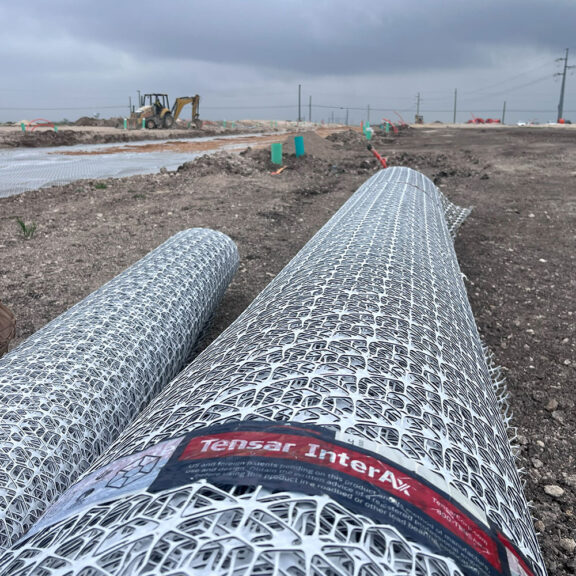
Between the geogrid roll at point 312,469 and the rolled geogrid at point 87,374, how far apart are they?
0.43m

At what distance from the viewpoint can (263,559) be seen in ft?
2.32

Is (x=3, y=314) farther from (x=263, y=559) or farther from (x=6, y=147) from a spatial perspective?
(x=6, y=147)

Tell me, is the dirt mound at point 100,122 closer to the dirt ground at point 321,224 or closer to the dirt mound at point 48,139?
the dirt mound at point 48,139

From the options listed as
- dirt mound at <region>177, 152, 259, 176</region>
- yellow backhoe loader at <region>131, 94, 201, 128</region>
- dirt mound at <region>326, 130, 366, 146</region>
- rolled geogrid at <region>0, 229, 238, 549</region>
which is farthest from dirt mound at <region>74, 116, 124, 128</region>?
rolled geogrid at <region>0, 229, 238, 549</region>

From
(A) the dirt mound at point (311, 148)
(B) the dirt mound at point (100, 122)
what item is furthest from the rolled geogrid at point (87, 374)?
(B) the dirt mound at point (100, 122)

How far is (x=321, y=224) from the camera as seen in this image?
607cm

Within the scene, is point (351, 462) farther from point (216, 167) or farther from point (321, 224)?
point (216, 167)

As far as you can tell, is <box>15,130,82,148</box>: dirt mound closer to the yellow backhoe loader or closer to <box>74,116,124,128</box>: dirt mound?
the yellow backhoe loader

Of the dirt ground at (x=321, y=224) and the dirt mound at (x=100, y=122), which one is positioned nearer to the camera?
the dirt ground at (x=321, y=224)

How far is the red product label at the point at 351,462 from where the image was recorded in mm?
849

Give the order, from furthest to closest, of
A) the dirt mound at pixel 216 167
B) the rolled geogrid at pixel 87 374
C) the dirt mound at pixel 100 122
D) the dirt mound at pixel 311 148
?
the dirt mound at pixel 100 122, the dirt mound at pixel 311 148, the dirt mound at pixel 216 167, the rolled geogrid at pixel 87 374

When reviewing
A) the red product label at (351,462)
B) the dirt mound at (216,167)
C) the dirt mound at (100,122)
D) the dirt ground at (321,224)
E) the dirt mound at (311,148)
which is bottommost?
the dirt ground at (321,224)

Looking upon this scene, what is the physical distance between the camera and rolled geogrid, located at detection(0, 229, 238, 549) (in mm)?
1445

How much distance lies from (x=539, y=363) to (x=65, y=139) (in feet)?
63.4
